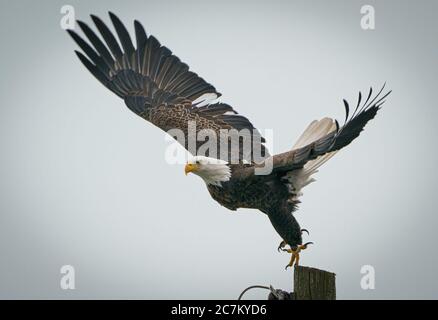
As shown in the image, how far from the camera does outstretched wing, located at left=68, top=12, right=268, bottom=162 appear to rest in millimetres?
7551

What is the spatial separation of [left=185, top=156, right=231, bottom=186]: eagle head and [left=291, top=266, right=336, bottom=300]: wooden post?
5.21ft

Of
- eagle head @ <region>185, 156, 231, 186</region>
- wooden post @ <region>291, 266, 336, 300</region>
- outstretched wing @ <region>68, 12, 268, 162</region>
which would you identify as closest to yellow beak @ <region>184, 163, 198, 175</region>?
eagle head @ <region>185, 156, 231, 186</region>

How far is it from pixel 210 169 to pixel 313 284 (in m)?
1.83

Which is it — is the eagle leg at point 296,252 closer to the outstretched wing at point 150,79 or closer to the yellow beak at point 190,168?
→ the yellow beak at point 190,168

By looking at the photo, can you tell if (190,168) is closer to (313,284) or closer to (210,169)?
(210,169)

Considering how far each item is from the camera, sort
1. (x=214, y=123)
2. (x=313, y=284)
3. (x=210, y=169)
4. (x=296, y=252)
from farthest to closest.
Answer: (x=214, y=123)
(x=210, y=169)
(x=296, y=252)
(x=313, y=284)

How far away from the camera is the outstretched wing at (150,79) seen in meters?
7.55

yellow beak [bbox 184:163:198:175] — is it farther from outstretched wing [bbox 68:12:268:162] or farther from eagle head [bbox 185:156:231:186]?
outstretched wing [bbox 68:12:268:162]

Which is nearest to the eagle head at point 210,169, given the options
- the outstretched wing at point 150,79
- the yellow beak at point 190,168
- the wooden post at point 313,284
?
the yellow beak at point 190,168

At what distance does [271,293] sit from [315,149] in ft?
3.73

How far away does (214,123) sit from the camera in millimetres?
7445

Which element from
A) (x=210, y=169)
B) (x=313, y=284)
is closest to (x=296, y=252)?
(x=210, y=169)

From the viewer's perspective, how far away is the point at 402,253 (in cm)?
6300
